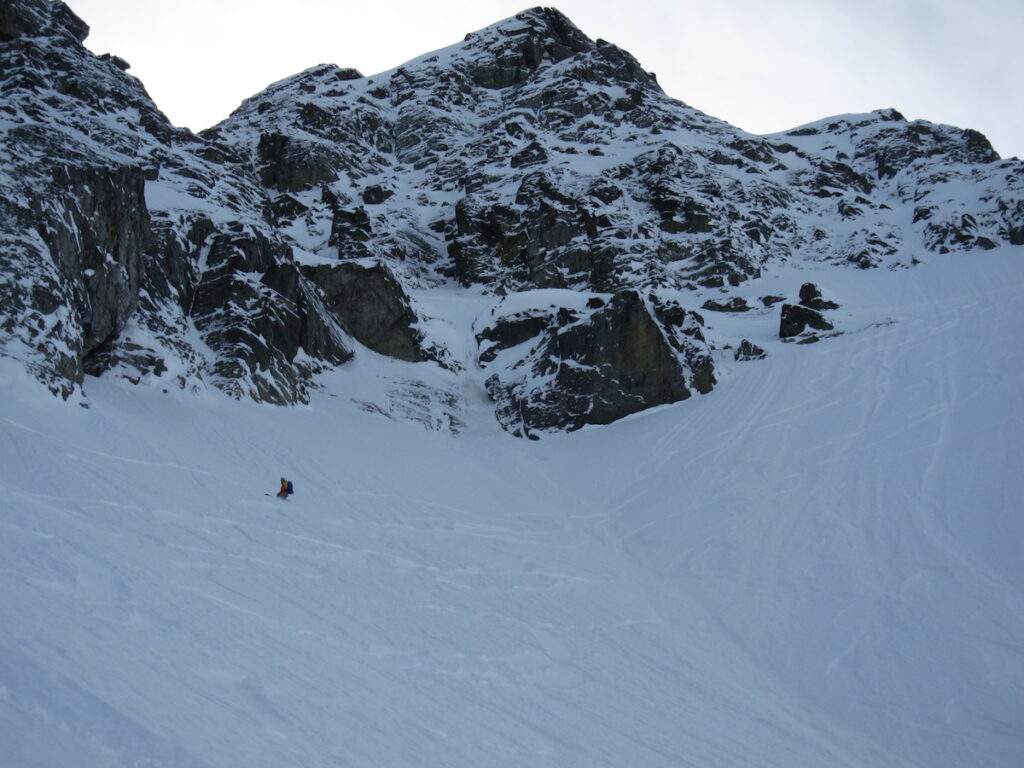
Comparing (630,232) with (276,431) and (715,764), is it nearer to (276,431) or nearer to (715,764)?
(276,431)

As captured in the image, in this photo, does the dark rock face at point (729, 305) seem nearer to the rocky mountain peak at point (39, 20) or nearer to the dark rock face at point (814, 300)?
the dark rock face at point (814, 300)

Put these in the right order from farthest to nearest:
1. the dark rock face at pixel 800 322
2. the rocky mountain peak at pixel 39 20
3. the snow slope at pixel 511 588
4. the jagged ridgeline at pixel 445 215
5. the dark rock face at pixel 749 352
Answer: the rocky mountain peak at pixel 39 20 < the dark rock face at pixel 800 322 < the dark rock face at pixel 749 352 < the jagged ridgeline at pixel 445 215 < the snow slope at pixel 511 588

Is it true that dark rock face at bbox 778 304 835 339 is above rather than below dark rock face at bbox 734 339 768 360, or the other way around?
above

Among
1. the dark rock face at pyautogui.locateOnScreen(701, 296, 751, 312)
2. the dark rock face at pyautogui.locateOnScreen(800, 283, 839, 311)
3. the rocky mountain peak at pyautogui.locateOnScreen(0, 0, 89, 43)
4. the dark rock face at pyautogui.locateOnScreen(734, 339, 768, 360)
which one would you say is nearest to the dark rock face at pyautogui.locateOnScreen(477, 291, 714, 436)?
the dark rock face at pyautogui.locateOnScreen(734, 339, 768, 360)

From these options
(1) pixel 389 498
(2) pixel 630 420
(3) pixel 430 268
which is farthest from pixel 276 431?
(3) pixel 430 268

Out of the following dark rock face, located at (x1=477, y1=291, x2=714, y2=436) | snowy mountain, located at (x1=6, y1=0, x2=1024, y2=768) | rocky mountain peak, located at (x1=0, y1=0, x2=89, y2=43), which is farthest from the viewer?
rocky mountain peak, located at (x1=0, y1=0, x2=89, y2=43)

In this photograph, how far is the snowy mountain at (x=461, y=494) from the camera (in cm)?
769

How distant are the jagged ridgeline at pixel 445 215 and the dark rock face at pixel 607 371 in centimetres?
10

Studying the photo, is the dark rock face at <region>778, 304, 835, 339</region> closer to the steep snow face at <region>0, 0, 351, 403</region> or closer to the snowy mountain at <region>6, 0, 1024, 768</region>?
the snowy mountain at <region>6, 0, 1024, 768</region>

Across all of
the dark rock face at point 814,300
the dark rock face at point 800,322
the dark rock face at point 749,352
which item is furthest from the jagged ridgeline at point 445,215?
the dark rock face at point 814,300

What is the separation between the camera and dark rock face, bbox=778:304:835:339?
34.0 m

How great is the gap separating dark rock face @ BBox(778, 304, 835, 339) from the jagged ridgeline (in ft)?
11.8

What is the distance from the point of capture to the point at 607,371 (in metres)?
28.9

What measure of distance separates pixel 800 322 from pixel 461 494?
21498 mm
